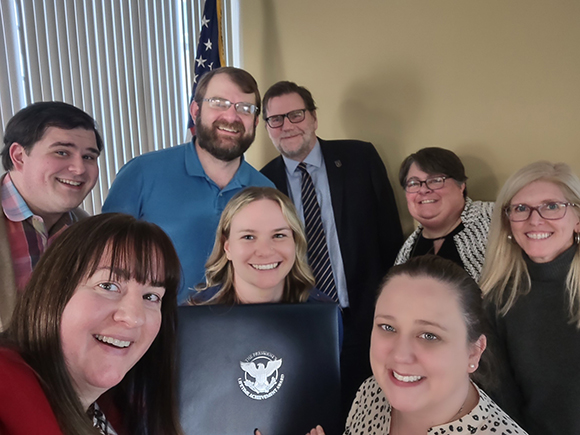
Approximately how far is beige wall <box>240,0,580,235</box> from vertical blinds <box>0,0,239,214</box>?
2.71ft

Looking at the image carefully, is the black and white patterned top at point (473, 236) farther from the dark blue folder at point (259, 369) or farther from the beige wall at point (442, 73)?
the dark blue folder at point (259, 369)

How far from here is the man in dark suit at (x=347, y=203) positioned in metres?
3.09

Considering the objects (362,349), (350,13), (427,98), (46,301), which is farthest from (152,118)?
(46,301)

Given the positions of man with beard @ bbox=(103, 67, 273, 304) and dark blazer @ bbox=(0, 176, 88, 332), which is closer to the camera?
dark blazer @ bbox=(0, 176, 88, 332)

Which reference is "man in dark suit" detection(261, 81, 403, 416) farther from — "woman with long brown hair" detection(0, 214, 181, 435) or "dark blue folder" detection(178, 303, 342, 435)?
"woman with long brown hair" detection(0, 214, 181, 435)

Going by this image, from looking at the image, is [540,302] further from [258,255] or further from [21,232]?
[21,232]

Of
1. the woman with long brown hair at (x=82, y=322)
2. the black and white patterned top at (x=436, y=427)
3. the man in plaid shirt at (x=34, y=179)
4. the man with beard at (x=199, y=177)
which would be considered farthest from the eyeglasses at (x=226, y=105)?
the black and white patterned top at (x=436, y=427)

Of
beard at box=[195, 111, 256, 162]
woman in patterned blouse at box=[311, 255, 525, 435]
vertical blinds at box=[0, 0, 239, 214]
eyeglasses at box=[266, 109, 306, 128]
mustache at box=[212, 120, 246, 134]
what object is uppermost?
vertical blinds at box=[0, 0, 239, 214]

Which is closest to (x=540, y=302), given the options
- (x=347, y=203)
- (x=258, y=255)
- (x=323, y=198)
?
(x=258, y=255)

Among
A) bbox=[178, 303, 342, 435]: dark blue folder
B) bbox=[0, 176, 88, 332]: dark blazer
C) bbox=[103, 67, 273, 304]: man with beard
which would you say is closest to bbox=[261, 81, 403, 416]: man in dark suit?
bbox=[103, 67, 273, 304]: man with beard

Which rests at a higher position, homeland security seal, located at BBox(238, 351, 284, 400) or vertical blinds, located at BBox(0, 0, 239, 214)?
vertical blinds, located at BBox(0, 0, 239, 214)

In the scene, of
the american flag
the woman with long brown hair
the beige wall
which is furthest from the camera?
the american flag

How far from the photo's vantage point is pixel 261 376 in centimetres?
157

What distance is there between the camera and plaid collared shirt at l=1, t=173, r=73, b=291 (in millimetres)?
1854
